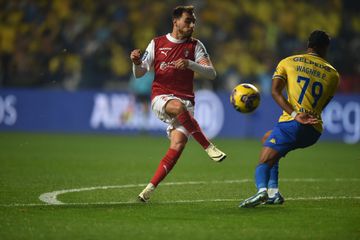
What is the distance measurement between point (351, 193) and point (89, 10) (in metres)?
16.4

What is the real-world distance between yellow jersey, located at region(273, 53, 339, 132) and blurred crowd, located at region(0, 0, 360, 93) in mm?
15611

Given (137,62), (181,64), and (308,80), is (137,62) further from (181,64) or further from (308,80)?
(308,80)

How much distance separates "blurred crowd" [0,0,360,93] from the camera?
24422 mm

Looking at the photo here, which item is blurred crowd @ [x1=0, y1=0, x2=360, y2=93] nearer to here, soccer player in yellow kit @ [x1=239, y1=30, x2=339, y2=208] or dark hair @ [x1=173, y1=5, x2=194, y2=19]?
dark hair @ [x1=173, y1=5, x2=194, y2=19]

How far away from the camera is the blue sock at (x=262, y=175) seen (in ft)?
27.6

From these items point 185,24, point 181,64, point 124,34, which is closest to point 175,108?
point 181,64

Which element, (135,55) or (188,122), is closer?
(135,55)

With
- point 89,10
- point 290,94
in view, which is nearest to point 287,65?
point 290,94

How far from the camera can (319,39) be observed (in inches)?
334

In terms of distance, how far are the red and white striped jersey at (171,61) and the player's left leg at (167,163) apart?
0.49 m

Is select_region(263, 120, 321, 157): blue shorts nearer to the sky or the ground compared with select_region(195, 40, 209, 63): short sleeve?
A: nearer to the ground

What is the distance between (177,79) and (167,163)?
101cm

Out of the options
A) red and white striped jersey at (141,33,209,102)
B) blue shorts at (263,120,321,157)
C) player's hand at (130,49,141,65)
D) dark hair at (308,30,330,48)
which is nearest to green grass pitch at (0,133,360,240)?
blue shorts at (263,120,321,157)

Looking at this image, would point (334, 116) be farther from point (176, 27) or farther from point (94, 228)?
point (94, 228)
